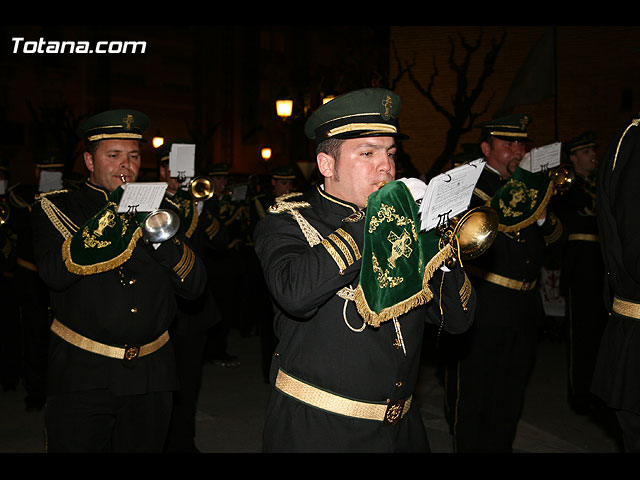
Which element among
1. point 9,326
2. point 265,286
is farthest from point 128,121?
point 9,326

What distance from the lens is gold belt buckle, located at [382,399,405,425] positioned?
2639 millimetres

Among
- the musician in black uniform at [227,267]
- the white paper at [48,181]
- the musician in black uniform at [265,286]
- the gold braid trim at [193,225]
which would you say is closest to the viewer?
the gold braid trim at [193,225]

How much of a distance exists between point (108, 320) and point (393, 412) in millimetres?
1632

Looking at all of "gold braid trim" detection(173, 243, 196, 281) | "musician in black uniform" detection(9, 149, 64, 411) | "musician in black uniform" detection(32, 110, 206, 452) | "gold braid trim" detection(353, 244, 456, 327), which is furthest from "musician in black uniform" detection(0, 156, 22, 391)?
"gold braid trim" detection(353, 244, 456, 327)

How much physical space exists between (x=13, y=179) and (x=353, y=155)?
27.7 m

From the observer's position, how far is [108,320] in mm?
3559

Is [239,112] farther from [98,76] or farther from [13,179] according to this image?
[13,179]

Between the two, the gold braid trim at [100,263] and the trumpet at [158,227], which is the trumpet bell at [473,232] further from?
the gold braid trim at [100,263]

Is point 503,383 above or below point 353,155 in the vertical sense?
below

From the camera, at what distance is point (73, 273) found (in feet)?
11.3

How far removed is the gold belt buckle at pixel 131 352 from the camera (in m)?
3.59

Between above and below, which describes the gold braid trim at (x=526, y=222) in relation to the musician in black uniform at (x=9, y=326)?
above

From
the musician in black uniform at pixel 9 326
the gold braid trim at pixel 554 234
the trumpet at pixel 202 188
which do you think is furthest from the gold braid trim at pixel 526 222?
the musician in black uniform at pixel 9 326

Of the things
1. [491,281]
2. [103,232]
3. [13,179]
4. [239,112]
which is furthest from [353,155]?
[239,112]
